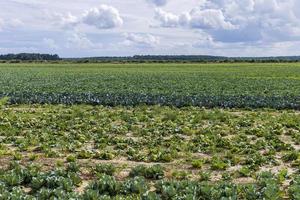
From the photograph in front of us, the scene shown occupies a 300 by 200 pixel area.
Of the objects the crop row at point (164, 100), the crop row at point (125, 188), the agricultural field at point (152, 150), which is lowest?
the crop row at point (164, 100)

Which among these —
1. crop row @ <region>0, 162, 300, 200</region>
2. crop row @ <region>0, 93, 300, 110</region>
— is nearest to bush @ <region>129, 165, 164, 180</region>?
crop row @ <region>0, 162, 300, 200</region>

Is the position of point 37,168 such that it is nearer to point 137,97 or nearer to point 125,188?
point 125,188

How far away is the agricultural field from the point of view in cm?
960

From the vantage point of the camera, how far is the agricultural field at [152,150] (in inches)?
378

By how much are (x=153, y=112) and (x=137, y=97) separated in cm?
589

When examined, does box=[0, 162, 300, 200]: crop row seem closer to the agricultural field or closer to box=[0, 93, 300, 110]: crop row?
the agricultural field

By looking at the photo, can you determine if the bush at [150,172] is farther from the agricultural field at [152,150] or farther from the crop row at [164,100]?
the crop row at [164,100]

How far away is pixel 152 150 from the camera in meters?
14.4

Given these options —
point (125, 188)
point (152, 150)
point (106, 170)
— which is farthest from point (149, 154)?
point (125, 188)

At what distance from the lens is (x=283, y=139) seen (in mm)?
17266

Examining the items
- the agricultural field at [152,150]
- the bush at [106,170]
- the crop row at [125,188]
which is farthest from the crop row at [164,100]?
the crop row at [125,188]

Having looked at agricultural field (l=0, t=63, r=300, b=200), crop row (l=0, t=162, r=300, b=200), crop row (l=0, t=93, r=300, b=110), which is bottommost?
crop row (l=0, t=93, r=300, b=110)

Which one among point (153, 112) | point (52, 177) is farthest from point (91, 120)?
point (52, 177)

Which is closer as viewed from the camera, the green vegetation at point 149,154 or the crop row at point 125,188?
the crop row at point 125,188
